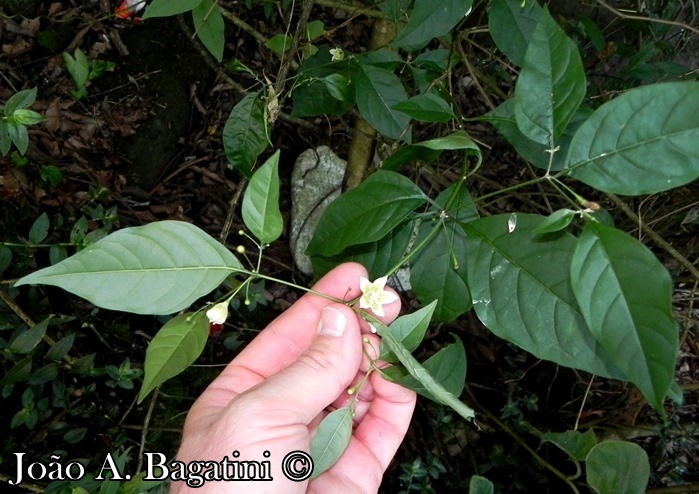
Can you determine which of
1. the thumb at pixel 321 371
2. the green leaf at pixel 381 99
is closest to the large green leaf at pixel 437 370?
the thumb at pixel 321 371

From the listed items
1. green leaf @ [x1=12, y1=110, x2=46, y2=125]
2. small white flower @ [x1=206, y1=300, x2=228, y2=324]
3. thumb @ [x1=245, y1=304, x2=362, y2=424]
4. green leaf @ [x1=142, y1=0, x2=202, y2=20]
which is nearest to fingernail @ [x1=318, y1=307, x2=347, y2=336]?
thumb @ [x1=245, y1=304, x2=362, y2=424]

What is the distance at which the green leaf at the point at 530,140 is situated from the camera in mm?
1101

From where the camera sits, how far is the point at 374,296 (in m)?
1.18

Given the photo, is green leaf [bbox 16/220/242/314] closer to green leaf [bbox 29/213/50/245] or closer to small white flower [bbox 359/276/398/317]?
small white flower [bbox 359/276/398/317]

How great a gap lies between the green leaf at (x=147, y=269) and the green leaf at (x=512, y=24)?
33.1 inches

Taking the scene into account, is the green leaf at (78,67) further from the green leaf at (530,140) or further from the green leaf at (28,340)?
the green leaf at (530,140)

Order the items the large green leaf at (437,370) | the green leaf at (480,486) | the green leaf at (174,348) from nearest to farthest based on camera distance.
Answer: the large green leaf at (437,370), the green leaf at (174,348), the green leaf at (480,486)

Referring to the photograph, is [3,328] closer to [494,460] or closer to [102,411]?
[102,411]

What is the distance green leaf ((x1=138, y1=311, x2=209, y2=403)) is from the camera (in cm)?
100

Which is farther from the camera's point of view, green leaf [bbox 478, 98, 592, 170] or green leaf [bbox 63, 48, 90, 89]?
green leaf [bbox 63, 48, 90, 89]

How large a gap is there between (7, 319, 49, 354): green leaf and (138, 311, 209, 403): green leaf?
0.73 metres

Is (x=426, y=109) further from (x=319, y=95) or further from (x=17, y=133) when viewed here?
(x=17, y=133)

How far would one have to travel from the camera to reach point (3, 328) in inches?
64.4

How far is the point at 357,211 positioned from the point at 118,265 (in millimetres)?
454
